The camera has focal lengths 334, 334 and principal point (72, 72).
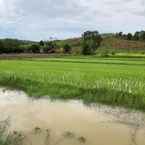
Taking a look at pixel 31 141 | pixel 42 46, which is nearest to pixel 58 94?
pixel 31 141

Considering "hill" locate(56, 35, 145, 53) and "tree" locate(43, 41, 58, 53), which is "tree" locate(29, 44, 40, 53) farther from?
"hill" locate(56, 35, 145, 53)

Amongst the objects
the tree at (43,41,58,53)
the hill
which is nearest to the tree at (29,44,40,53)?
the tree at (43,41,58,53)

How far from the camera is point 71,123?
9.52 metres

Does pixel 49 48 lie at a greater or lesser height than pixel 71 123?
greater

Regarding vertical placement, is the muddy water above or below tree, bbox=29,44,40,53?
below

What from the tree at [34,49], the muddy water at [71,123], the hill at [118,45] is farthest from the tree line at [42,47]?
the muddy water at [71,123]

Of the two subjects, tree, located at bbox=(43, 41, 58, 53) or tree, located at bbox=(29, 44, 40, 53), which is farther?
tree, located at bbox=(43, 41, 58, 53)

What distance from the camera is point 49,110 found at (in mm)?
11539

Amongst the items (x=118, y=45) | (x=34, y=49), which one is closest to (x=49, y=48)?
(x=34, y=49)

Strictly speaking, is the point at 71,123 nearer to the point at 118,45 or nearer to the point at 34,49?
the point at 34,49

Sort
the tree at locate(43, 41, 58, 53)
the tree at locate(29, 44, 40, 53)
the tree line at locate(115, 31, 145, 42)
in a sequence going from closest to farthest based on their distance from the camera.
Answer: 1. the tree at locate(29, 44, 40, 53)
2. the tree at locate(43, 41, 58, 53)
3. the tree line at locate(115, 31, 145, 42)

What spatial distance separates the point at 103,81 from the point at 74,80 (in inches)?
Result: 64.7

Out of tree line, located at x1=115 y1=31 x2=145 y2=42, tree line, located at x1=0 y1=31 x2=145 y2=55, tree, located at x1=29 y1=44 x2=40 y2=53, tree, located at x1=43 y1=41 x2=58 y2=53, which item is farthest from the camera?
tree line, located at x1=115 y1=31 x2=145 y2=42

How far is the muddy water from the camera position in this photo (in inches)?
307
